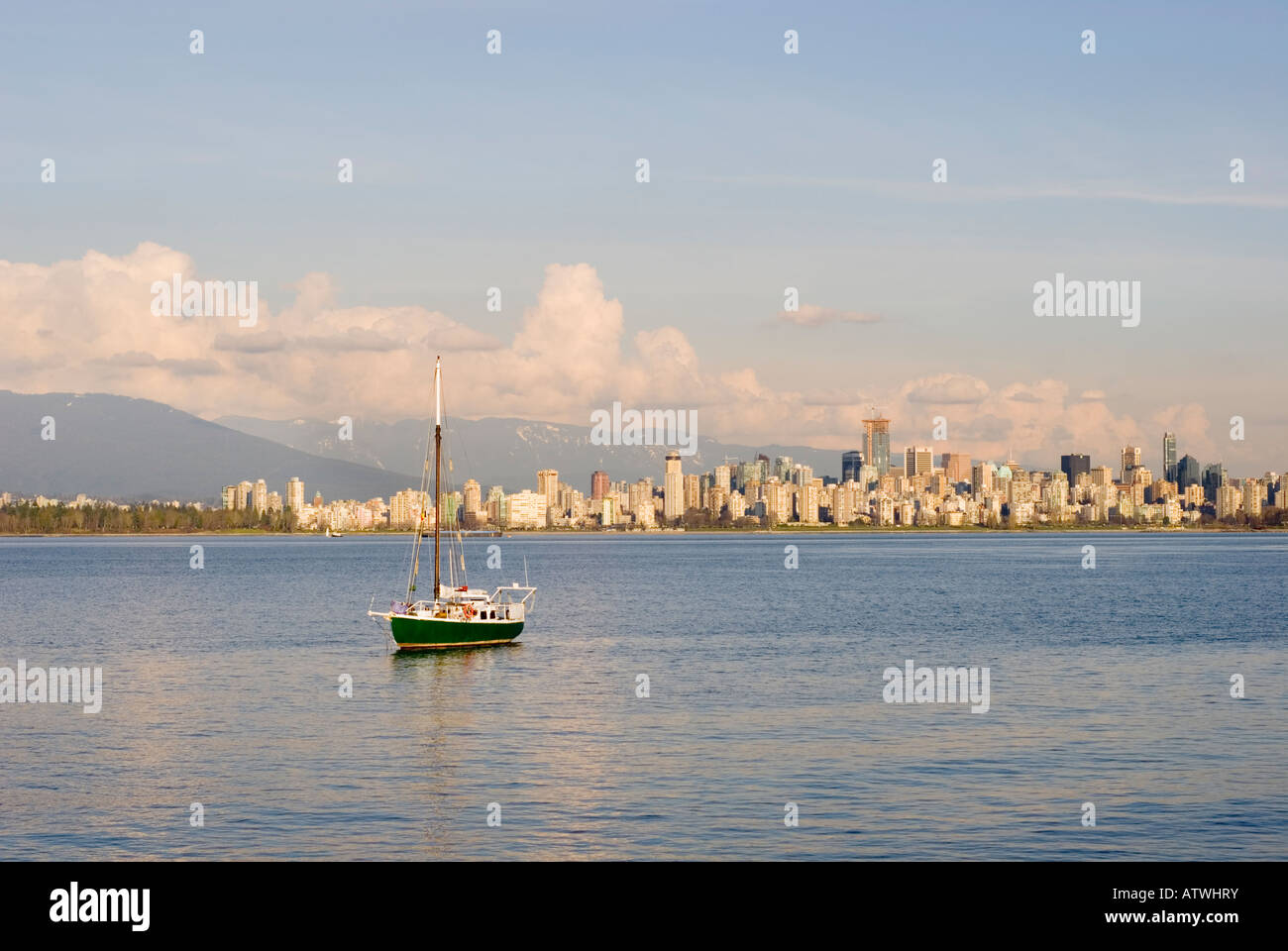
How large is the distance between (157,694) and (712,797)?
31966 mm

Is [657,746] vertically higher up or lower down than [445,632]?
lower down

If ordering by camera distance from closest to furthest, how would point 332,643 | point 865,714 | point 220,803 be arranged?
point 220,803 → point 865,714 → point 332,643

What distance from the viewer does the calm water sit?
30.0m

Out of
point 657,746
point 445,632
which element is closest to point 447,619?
point 445,632

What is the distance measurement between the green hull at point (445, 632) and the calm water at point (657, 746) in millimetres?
1352

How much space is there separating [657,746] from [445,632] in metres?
34.3

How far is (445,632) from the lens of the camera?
7512 centimetres

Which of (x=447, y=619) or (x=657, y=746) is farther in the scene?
(x=447, y=619)

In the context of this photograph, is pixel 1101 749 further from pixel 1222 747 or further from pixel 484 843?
pixel 484 843

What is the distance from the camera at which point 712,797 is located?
3406cm

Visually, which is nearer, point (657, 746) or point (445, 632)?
point (657, 746)

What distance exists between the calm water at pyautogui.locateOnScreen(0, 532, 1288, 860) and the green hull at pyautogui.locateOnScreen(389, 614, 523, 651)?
1.35 metres

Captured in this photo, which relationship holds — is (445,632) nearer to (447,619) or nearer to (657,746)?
(447,619)
